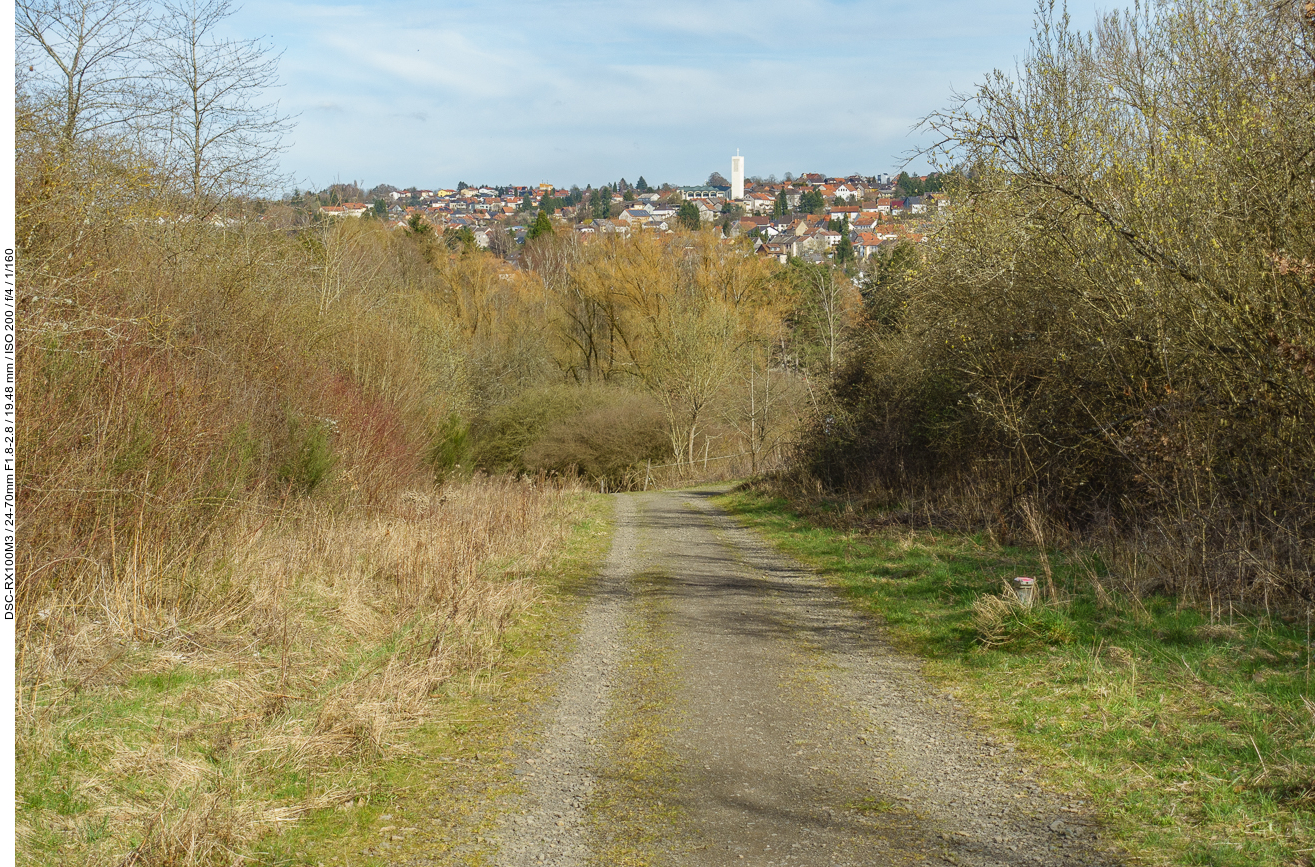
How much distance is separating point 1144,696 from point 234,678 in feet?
18.2

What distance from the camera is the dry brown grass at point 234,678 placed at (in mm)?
4047

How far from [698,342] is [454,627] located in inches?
1276

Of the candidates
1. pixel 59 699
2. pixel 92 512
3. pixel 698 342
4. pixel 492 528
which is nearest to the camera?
pixel 59 699

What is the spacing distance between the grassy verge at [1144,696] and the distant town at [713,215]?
5.53 m

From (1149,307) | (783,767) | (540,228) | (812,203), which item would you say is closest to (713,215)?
(812,203)

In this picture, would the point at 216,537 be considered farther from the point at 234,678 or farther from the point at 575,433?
the point at 575,433

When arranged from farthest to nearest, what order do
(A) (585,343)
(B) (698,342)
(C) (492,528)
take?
(A) (585,343)
(B) (698,342)
(C) (492,528)

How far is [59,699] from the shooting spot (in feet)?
17.3

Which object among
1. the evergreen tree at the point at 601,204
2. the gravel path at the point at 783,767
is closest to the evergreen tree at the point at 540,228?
the gravel path at the point at 783,767

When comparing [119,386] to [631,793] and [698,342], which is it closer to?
[631,793]

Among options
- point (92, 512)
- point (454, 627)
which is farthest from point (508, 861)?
point (92, 512)

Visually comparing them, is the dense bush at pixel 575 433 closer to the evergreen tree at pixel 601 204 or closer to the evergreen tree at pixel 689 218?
the evergreen tree at pixel 689 218

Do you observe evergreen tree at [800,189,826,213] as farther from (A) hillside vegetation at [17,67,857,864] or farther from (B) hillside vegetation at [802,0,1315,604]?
(B) hillside vegetation at [802,0,1315,604]

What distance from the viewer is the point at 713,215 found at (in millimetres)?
130625
